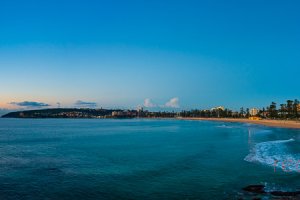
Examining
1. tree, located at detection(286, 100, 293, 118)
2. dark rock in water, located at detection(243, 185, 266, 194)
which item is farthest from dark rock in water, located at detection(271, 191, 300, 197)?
tree, located at detection(286, 100, 293, 118)

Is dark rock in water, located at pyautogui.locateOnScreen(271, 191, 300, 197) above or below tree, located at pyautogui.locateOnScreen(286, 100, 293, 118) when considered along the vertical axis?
below

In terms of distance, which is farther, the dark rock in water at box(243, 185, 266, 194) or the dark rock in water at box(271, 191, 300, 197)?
the dark rock in water at box(243, 185, 266, 194)

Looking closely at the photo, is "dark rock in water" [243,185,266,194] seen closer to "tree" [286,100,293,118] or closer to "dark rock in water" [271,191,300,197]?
"dark rock in water" [271,191,300,197]

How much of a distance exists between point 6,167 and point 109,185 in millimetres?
14734

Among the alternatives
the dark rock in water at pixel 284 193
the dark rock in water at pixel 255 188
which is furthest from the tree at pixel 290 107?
the dark rock in water at pixel 284 193

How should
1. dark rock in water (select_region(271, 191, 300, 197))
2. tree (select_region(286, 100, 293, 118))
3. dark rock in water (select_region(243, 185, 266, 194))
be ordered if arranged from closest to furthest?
dark rock in water (select_region(271, 191, 300, 197)) < dark rock in water (select_region(243, 185, 266, 194)) < tree (select_region(286, 100, 293, 118))

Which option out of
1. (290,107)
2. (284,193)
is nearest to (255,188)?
(284,193)

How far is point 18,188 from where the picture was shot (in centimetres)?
2412

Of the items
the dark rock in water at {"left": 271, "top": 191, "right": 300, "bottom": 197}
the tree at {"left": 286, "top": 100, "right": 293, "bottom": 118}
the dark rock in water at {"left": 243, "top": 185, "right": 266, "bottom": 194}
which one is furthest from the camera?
the tree at {"left": 286, "top": 100, "right": 293, "bottom": 118}

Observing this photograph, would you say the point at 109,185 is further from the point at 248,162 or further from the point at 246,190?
the point at 248,162

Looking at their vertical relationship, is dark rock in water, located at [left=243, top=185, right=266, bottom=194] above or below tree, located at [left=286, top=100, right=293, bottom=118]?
below

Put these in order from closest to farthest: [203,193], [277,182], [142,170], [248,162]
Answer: [203,193] < [277,182] < [142,170] < [248,162]

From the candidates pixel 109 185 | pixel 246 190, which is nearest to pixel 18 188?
pixel 109 185

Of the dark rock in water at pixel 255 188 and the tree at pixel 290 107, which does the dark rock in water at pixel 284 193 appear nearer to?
the dark rock in water at pixel 255 188
